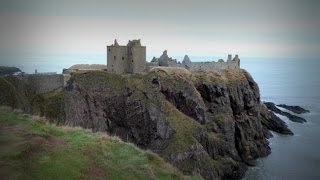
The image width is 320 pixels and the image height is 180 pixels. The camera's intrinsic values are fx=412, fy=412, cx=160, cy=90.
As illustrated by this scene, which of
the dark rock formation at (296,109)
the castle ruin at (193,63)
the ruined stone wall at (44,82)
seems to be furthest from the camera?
the dark rock formation at (296,109)

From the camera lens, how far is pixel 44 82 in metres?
60.5

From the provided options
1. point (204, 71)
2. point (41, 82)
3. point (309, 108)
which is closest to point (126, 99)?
point (41, 82)

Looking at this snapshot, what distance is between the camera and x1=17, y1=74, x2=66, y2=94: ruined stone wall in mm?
59219

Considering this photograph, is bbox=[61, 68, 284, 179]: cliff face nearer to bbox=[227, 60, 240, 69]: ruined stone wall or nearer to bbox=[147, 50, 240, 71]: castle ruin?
bbox=[147, 50, 240, 71]: castle ruin

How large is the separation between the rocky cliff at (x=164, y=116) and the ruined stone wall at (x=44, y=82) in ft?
5.01

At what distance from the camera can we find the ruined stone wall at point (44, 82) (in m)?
59.2

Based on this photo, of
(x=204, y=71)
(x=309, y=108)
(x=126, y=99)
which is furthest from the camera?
(x=309, y=108)

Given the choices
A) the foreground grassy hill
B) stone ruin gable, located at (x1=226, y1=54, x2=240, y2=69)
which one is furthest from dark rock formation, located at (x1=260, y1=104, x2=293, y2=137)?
the foreground grassy hill

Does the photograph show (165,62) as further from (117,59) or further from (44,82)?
(44,82)

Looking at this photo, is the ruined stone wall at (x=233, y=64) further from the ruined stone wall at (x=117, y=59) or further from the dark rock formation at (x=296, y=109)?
the dark rock formation at (x=296, y=109)

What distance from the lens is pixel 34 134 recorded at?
21609 millimetres

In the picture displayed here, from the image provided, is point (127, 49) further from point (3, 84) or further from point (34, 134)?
point (34, 134)

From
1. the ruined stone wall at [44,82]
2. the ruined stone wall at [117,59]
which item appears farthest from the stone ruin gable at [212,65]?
the ruined stone wall at [44,82]

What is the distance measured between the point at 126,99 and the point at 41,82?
1285cm
